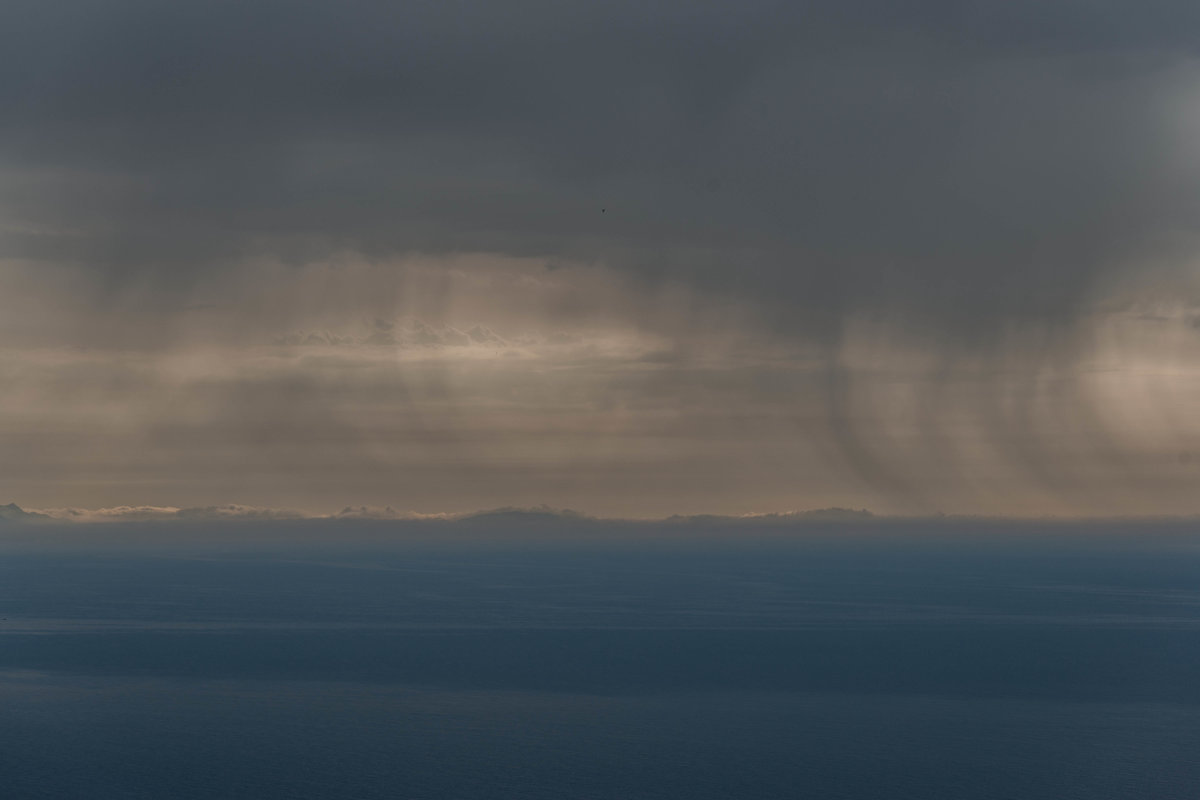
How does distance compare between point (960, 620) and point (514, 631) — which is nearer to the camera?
point (514, 631)

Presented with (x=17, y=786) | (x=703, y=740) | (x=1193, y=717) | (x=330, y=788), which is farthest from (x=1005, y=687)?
(x=17, y=786)

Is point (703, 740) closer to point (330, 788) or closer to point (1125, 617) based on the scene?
point (330, 788)

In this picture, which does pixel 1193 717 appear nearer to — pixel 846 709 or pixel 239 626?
pixel 846 709

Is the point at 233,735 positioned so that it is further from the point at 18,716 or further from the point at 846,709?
the point at 846,709

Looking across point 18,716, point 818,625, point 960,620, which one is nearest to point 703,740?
point 18,716

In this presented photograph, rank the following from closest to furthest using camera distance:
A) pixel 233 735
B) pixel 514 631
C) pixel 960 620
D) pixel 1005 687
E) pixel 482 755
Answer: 1. pixel 482 755
2. pixel 233 735
3. pixel 1005 687
4. pixel 514 631
5. pixel 960 620

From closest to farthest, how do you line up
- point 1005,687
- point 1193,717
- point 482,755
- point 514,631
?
point 482,755 < point 1193,717 < point 1005,687 < point 514,631

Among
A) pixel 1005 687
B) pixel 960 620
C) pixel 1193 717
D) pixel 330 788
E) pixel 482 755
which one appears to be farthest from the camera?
pixel 960 620

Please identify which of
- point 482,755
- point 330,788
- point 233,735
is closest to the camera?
point 330,788

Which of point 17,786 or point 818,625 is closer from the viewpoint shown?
point 17,786
